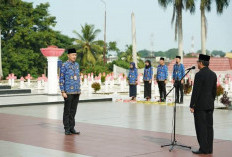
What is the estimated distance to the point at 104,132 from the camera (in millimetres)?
12352

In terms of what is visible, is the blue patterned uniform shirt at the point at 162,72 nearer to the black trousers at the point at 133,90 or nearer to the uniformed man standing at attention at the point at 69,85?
the black trousers at the point at 133,90

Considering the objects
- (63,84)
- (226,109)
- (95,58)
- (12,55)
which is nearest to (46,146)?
(63,84)

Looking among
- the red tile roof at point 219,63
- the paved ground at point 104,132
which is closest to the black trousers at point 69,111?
the paved ground at point 104,132

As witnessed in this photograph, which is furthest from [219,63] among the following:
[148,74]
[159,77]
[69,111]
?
[69,111]

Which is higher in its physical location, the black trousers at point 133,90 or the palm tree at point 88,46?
the palm tree at point 88,46

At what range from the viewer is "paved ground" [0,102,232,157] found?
954 centimetres

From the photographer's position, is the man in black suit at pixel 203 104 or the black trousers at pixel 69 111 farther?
the black trousers at pixel 69 111

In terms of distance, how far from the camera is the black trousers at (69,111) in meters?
11.9

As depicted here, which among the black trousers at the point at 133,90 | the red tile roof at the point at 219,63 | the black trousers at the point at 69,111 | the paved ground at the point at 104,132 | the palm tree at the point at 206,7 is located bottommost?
the paved ground at the point at 104,132

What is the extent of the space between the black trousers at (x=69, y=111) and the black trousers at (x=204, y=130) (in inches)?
140

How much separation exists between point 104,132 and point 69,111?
1011 mm

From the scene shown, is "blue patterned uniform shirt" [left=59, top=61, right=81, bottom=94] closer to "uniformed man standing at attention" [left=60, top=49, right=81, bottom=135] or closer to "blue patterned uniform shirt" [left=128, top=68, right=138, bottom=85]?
"uniformed man standing at attention" [left=60, top=49, right=81, bottom=135]

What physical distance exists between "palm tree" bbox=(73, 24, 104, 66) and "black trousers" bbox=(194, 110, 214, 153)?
67.8 m

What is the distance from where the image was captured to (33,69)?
64125mm
